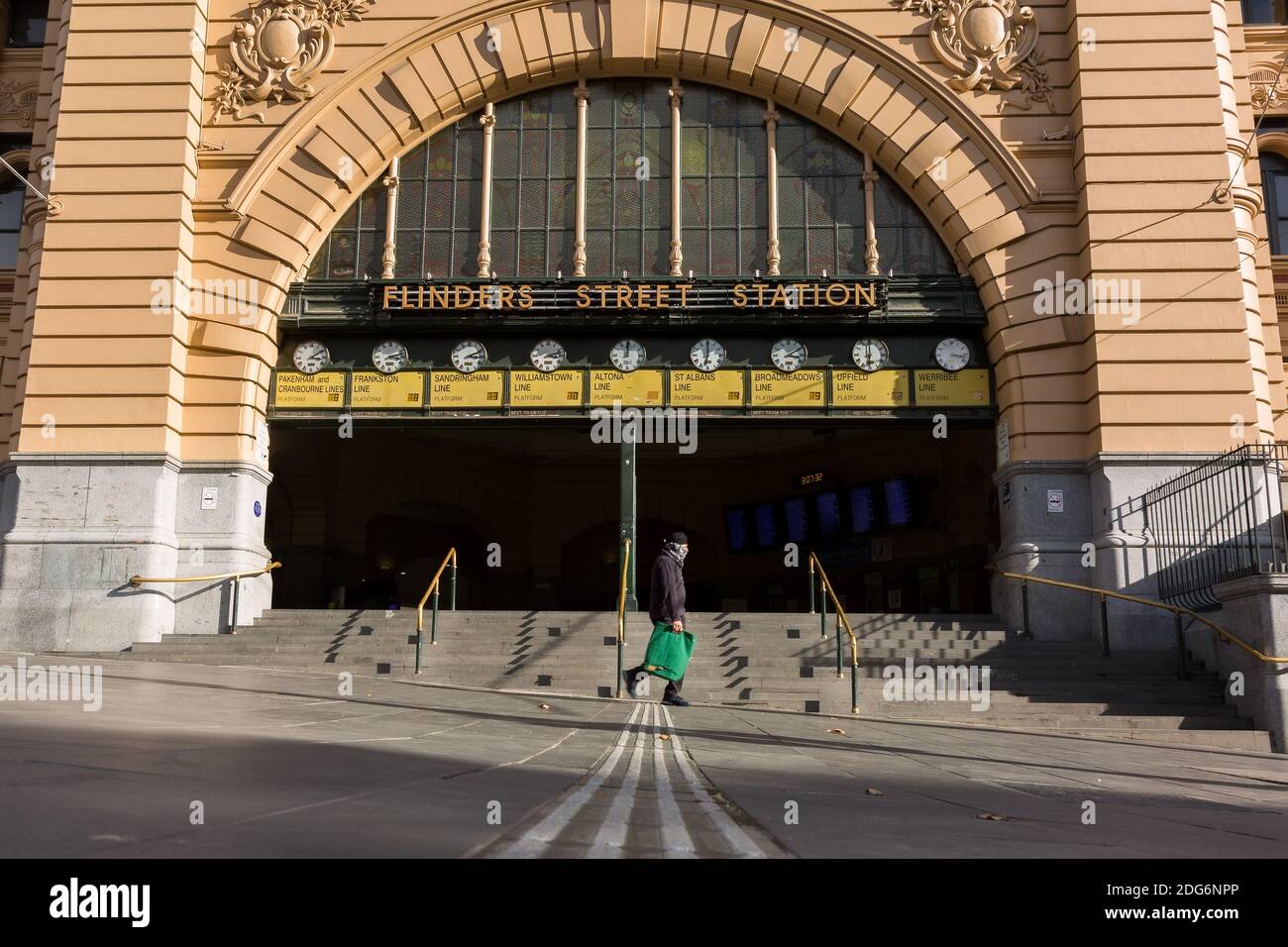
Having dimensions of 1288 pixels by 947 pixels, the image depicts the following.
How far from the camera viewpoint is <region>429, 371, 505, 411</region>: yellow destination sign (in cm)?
2055

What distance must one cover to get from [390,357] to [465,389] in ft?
5.17

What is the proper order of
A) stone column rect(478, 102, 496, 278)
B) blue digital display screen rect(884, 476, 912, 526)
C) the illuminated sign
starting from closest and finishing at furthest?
the illuminated sign → stone column rect(478, 102, 496, 278) → blue digital display screen rect(884, 476, 912, 526)

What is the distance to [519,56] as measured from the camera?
2105 centimetres

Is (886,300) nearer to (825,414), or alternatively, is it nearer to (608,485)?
(825,414)

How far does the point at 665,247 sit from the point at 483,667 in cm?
918

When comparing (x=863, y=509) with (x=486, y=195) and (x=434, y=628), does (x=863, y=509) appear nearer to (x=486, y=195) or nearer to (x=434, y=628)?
(x=486, y=195)

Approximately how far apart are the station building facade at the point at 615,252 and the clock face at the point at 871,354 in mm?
77

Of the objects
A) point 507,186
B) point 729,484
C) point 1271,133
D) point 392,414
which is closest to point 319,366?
point 392,414

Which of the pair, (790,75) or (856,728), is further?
(790,75)

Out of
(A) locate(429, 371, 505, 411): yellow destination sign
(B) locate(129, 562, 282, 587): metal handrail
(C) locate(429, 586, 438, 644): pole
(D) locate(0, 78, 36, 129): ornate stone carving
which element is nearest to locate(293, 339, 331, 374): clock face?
(A) locate(429, 371, 505, 411): yellow destination sign

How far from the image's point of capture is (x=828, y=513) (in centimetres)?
3045

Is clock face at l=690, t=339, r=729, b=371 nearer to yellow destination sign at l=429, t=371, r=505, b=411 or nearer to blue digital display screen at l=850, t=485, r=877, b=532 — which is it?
yellow destination sign at l=429, t=371, r=505, b=411

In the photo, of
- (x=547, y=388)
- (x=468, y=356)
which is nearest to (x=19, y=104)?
(x=468, y=356)

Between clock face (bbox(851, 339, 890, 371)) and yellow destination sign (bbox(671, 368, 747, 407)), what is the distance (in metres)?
2.21
